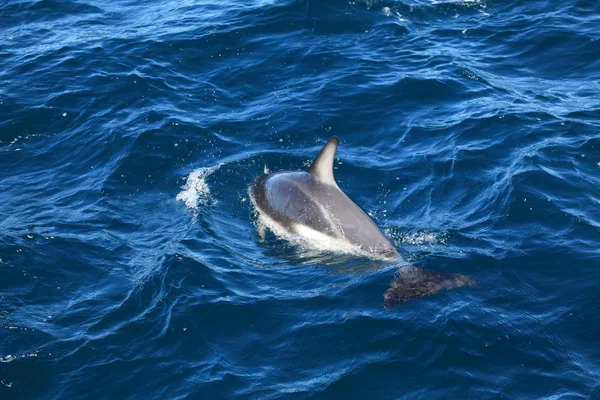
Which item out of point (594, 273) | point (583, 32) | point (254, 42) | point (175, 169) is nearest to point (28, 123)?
point (175, 169)

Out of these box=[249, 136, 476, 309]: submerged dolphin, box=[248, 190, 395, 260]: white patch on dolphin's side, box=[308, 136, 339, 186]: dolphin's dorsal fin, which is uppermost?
box=[308, 136, 339, 186]: dolphin's dorsal fin

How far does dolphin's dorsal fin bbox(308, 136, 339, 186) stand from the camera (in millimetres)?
13977

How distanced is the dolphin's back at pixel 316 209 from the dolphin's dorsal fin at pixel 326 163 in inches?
4.3

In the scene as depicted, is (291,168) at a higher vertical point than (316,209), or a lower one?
lower

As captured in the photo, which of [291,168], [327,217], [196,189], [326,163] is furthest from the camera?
[291,168]

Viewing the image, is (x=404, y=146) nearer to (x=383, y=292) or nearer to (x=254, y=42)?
(x=383, y=292)

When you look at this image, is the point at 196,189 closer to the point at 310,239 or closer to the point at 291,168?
the point at 291,168

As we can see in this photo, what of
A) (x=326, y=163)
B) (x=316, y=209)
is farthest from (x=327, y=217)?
(x=326, y=163)

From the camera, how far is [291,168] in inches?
664

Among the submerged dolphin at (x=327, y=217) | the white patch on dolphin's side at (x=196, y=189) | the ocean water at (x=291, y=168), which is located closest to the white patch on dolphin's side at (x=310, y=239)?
the submerged dolphin at (x=327, y=217)

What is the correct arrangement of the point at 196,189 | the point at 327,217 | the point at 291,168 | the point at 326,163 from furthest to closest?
the point at 291,168, the point at 196,189, the point at 326,163, the point at 327,217

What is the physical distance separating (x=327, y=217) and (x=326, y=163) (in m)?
1.07

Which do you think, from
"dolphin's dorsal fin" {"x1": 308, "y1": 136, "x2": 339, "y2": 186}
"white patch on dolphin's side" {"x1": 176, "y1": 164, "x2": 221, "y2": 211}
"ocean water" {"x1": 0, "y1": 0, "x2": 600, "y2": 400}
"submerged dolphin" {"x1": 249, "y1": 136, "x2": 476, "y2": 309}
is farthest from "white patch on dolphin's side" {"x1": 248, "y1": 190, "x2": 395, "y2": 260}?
"white patch on dolphin's side" {"x1": 176, "y1": 164, "x2": 221, "y2": 211}

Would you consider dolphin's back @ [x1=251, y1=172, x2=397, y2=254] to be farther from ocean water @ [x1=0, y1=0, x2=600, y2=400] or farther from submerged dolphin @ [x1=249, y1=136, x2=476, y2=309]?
ocean water @ [x1=0, y1=0, x2=600, y2=400]
